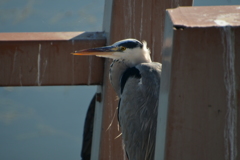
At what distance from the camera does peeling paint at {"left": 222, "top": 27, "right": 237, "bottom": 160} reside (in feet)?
4.05

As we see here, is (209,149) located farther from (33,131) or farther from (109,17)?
(33,131)

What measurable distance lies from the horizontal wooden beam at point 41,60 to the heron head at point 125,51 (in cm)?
15

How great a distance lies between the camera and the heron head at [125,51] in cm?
292

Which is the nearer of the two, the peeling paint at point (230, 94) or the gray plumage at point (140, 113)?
the peeling paint at point (230, 94)

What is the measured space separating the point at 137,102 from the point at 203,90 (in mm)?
1480

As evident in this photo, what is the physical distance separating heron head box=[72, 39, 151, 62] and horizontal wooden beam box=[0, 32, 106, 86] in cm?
15

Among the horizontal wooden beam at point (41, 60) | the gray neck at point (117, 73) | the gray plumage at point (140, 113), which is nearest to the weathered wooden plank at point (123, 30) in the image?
the gray neck at point (117, 73)

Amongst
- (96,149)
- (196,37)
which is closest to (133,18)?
(96,149)

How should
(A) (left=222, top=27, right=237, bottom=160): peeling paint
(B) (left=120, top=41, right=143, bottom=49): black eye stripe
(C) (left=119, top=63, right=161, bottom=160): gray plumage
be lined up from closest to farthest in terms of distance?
(A) (left=222, top=27, right=237, bottom=160): peeling paint
(C) (left=119, top=63, right=161, bottom=160): gray plumage
(B) (left=120, top=41, right=143, bottom=49): black eye stripe

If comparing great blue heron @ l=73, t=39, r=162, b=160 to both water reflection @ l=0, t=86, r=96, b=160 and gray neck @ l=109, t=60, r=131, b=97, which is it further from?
water reflection @ l=0, t=86, r=96, b=160

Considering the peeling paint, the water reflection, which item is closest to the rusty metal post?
the peeling paint

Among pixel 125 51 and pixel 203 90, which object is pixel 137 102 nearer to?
pixel 125 51

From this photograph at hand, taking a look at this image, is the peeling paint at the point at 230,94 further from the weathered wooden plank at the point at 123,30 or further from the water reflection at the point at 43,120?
the water reflection at the point at 43,120

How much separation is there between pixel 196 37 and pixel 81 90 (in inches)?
148
